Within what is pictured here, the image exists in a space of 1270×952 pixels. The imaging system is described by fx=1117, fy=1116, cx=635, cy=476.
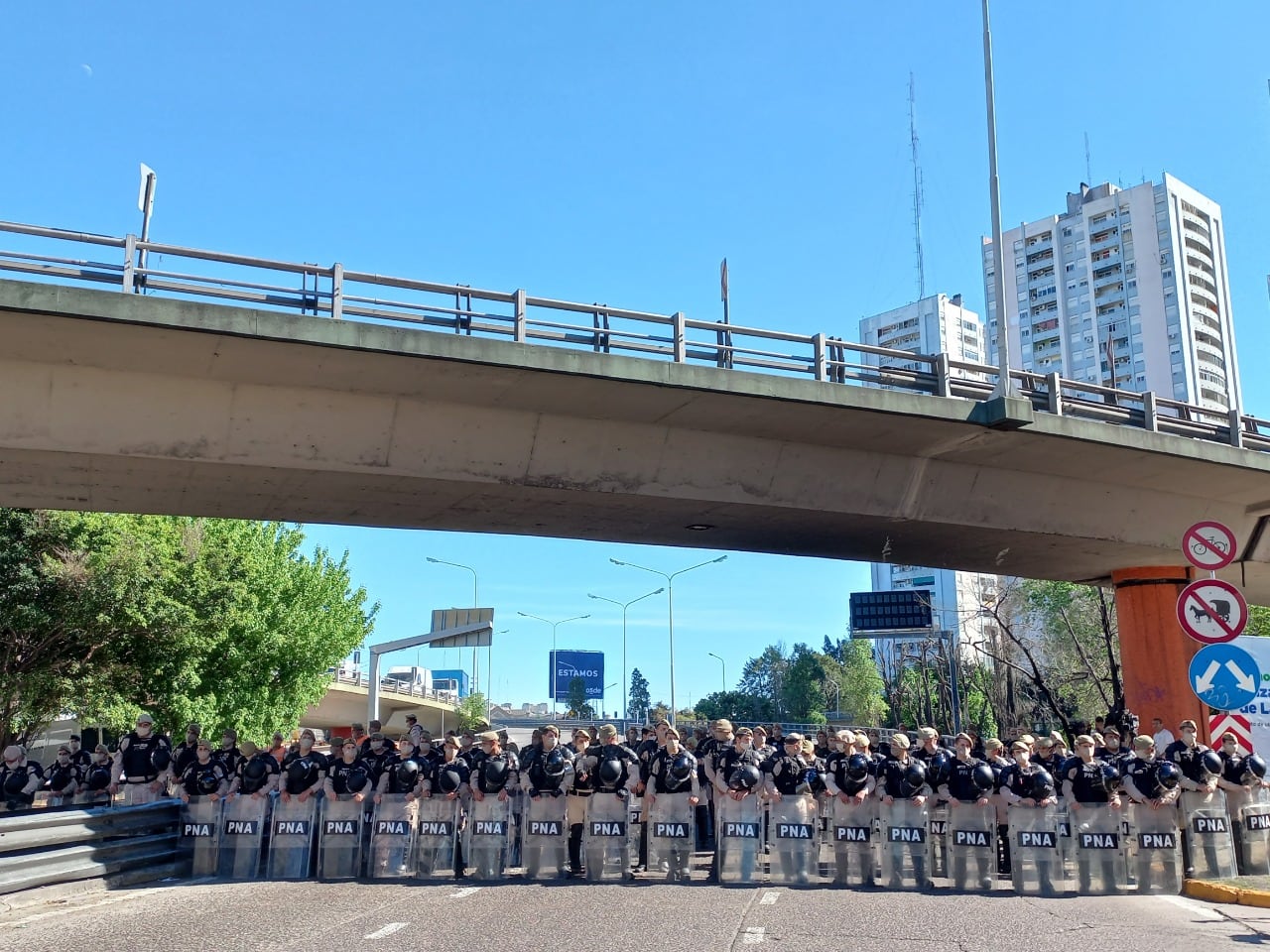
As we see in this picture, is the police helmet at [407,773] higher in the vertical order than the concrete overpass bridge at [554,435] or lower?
lower

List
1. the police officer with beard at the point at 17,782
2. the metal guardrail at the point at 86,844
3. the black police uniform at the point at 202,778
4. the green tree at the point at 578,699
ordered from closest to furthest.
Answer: the metal guardrail at the point at 86,844, the black police uniform at the point at 202,778, the police officer with beard at the point at 17,782, the green tree at the point at 578,699

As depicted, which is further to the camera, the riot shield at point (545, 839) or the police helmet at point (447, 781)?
the police helmet at point (447, 781)

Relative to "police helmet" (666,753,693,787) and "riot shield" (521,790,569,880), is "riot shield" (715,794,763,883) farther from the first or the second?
"riot shield" (521,790,569,880)

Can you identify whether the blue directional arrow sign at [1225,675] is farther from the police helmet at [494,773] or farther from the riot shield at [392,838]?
the riot shield at [392,838]

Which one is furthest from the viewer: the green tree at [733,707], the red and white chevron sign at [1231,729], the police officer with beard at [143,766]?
the green tree at [733,707]

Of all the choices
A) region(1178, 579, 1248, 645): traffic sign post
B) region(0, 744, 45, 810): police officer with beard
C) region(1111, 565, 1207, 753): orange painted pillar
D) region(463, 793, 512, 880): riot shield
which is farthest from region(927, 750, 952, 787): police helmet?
region(0, 744, 45, 810): police officer with beard

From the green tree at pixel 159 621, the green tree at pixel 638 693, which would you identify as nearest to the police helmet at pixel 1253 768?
the green tree at pixel 159 621

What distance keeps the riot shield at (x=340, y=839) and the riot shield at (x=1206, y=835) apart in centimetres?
867

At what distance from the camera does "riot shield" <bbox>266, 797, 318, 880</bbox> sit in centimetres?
1190

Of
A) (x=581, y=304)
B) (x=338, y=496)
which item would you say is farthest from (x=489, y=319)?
(x=338, y=496)

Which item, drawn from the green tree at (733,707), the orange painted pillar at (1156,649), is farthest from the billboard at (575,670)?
the orange painted pillar at (1156,649)

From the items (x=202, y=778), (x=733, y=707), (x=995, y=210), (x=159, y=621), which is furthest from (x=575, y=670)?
(x=202, y=778)

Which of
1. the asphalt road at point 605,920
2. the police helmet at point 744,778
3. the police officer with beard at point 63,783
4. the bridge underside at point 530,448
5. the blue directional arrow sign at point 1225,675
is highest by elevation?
the bridge underside at point 530,448

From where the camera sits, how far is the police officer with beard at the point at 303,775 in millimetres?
12141
